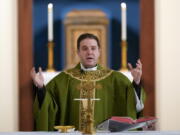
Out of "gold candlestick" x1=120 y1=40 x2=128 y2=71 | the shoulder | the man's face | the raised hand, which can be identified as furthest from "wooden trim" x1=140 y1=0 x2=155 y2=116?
the raised hand

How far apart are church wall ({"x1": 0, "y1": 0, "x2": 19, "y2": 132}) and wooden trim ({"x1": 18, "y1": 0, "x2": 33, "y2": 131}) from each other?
0.05 m

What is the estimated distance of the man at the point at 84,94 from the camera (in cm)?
307

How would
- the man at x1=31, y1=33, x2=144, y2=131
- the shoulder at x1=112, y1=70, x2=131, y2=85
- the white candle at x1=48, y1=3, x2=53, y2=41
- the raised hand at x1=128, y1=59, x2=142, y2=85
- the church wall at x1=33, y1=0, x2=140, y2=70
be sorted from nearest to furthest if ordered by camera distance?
the raised hand at x1=128, y1=59, x2=142, y2=85 < the man at x1=31, y1=33, x2=144, y2=131 < the shoulder at x1=112, y1=70, x2=131, y2=85 < the white candle at x1=48, y1=3, x2=53, y2=41 < the church wall at x1=33, y1=0, x2=140, y2=70

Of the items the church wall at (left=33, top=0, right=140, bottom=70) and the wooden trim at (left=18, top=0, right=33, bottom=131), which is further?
the church wall at (left=33, top=0, right=140, bottom=70)

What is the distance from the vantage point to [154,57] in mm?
3729

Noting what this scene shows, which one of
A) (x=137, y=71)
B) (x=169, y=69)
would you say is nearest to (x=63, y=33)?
(x=169, y=69)

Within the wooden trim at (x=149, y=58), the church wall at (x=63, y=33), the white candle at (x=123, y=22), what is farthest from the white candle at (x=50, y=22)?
the wooden trim at (x=149, y=58)

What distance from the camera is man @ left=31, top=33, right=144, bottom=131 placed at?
307 centimetres

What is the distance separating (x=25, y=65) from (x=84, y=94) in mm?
770

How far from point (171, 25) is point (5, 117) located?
166cm

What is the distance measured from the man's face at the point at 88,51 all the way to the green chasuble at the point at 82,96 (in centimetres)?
12

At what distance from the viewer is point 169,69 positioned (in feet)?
12.3

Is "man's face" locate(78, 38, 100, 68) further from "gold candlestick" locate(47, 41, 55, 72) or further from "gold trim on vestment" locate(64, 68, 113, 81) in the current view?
"gold candlestick" locate(47, 41, 55, 72)

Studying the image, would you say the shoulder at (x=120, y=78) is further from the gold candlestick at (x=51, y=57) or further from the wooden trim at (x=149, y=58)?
the gold candlestick at (x=51, y=57)
